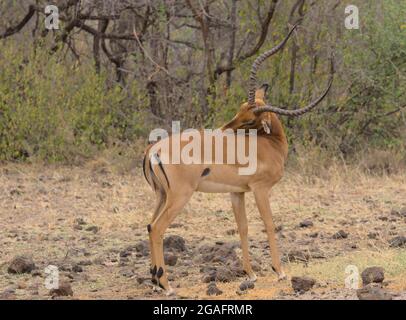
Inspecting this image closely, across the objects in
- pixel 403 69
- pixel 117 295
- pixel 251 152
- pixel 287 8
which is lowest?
pixel 117 295

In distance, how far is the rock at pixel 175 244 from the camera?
8.86 m

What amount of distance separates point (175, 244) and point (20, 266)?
155cm

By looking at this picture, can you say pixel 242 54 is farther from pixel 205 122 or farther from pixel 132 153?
pixel 132 153

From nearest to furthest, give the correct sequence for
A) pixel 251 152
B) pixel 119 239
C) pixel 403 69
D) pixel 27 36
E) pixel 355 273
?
pixel 355 273 < pixel 251 152 < pixel 119 239 < pixel 403 69 < pixel 27 36

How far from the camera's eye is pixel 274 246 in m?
7.70

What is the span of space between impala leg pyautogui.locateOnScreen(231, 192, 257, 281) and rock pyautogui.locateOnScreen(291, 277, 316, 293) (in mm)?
872

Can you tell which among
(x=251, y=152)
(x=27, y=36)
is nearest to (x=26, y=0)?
(x=27, y=36)

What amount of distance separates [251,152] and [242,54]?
635cm

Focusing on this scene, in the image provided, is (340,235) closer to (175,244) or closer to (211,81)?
(175,244)

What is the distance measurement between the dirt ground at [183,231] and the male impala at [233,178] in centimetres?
32

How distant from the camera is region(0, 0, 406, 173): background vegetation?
13477mm

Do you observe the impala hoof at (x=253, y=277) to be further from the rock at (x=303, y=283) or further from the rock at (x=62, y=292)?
the rock at (x=62, y=292)

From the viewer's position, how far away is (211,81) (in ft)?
46.0

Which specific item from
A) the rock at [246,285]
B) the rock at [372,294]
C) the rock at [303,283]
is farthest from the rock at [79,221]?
the rock at [372,294]
